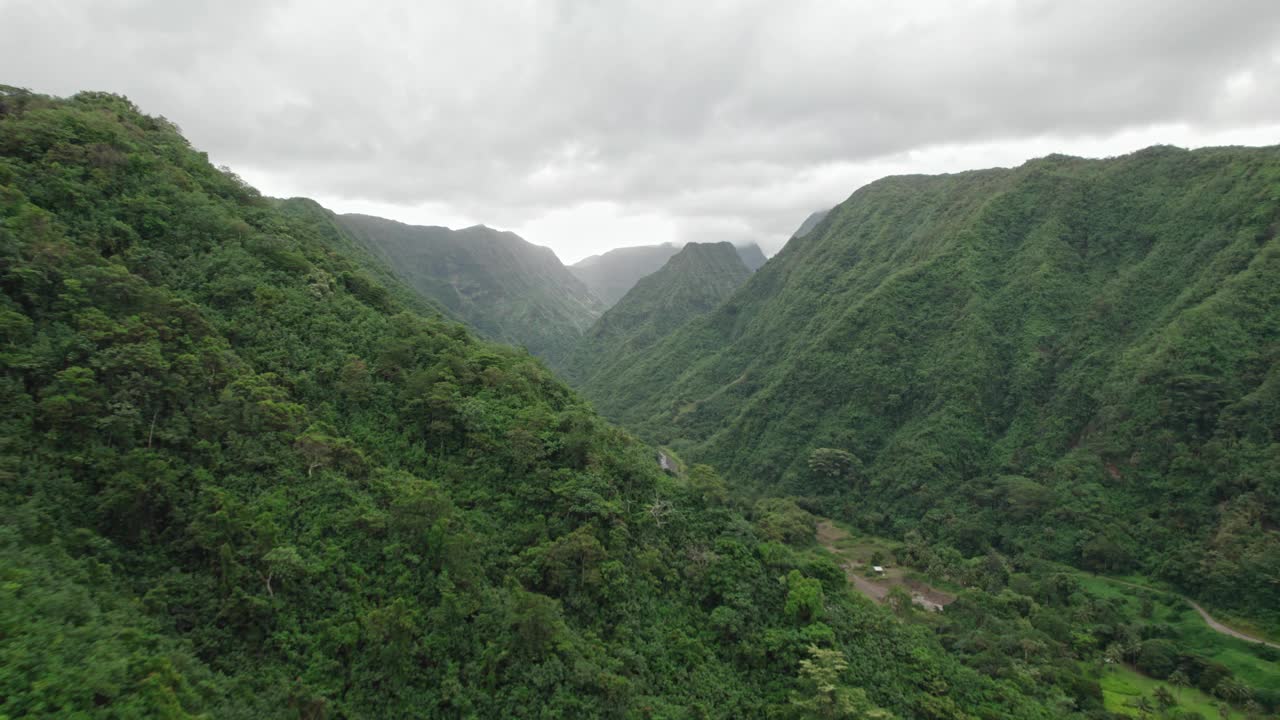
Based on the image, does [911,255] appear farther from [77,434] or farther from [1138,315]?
[77,434]

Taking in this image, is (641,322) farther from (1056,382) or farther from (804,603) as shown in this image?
(804,603)

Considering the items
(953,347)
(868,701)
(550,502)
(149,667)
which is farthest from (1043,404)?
(149,667)

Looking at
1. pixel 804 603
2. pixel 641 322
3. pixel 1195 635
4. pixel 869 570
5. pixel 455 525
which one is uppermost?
pixel 641 322

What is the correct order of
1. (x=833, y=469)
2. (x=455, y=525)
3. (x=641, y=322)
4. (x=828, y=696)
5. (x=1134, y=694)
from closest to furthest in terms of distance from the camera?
(x=828, y=696) < (x=455, y=525) < (x=1134, y=694) < (x=833, y=469) < (x=641, y=322)

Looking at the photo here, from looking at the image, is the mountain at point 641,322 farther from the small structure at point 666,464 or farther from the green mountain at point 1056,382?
the small structure at point 666,464

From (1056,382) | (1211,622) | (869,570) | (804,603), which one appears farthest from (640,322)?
(804,603)

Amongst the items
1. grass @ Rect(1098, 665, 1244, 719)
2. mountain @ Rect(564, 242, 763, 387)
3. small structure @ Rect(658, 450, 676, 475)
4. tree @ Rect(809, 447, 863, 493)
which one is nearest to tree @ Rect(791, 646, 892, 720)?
grass @ Rect(1098, 665, 1244, 719)
